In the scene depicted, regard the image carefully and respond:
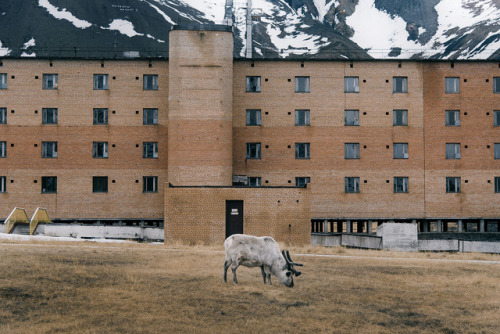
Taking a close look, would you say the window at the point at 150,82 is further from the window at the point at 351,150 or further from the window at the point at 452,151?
the window at the point at 452,151

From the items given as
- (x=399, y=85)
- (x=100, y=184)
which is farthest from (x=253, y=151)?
(x=399, y=85)

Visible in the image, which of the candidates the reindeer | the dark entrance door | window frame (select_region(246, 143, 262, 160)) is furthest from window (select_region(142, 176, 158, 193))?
the reindeer

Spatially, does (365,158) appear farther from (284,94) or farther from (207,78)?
(207,78)

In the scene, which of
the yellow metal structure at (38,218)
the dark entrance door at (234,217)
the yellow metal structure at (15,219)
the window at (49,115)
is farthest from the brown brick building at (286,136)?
the dark entrance door at (234,217)

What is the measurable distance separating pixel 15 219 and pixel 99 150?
418 inches

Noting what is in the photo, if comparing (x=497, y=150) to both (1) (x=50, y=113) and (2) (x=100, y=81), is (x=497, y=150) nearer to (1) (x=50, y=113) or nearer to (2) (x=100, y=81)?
(2) (x=100, y=81)

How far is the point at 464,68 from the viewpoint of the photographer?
6059 cm

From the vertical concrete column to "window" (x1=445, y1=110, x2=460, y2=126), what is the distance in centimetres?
2147

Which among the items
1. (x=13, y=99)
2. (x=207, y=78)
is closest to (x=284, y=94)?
(x=207, y=78)

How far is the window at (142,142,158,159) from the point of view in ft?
195

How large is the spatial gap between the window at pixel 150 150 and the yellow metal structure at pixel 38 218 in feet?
34.5

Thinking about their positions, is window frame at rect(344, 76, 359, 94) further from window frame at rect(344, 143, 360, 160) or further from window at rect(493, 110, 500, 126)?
window at rect(493, 110, 500, 126)

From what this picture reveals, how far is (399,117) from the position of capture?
60.1m

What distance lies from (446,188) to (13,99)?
42.6 m
